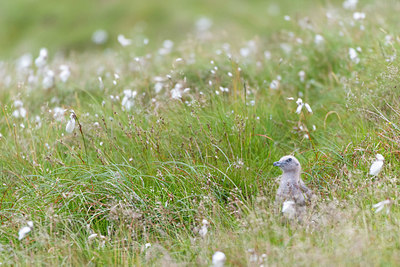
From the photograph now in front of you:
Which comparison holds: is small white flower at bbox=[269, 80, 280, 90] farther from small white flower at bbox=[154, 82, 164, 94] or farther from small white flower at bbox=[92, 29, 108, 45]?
small white flower at bbox=[92, 29, 108, 45]

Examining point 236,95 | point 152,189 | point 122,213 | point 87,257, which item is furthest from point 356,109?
point 87,257

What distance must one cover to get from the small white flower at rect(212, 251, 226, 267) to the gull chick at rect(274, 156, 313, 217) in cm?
83

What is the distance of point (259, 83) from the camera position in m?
6.78

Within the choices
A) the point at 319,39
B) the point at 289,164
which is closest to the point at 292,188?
the point at 289,164

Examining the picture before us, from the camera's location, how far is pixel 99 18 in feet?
56.2

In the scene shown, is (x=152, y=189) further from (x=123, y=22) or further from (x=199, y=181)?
(x=123, y=22)

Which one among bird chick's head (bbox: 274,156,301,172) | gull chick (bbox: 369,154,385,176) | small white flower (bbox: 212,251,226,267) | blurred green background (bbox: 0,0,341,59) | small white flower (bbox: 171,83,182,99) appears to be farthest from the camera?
blurred green background (bbox: 0,0,341,59)

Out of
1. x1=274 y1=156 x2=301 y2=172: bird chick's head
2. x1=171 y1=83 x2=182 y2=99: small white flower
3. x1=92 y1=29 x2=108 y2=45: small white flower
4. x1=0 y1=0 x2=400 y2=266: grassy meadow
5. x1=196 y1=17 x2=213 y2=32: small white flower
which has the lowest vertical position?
x1=92 y1=29 x2=108 y2=45: small white flower

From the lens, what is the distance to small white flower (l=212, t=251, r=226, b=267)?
11.1ft

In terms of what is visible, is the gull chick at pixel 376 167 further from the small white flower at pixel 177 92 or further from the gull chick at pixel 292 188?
the small white flower at pixel 177 92

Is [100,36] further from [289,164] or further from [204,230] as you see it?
[204,230]

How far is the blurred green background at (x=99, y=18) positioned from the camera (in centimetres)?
1552

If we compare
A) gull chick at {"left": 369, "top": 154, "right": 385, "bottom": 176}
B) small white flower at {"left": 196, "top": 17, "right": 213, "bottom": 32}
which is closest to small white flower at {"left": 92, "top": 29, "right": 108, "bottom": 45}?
small white flower at {"left": 196, "top": 17, "right": 213, "bottom": 32}

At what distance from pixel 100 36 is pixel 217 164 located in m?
11.7
